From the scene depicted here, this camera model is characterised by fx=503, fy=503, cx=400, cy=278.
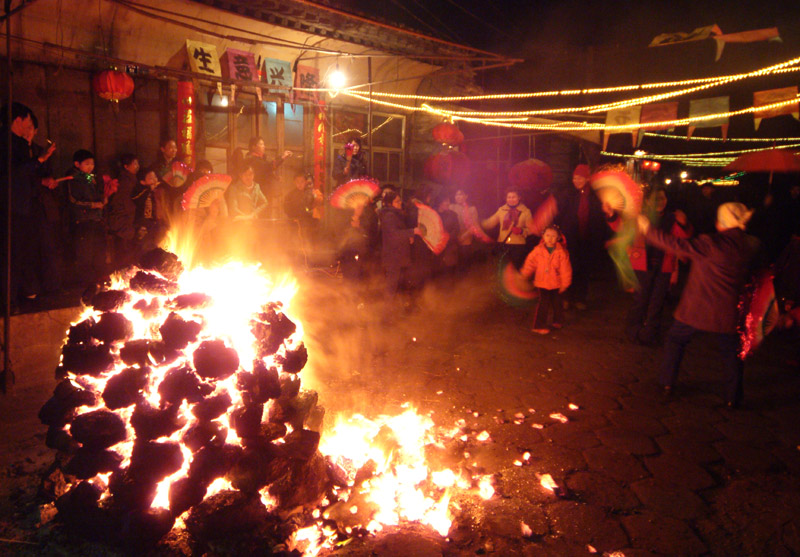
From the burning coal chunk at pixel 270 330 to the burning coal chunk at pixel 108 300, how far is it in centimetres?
101

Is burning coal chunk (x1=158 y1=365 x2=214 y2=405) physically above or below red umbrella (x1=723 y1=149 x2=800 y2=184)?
below

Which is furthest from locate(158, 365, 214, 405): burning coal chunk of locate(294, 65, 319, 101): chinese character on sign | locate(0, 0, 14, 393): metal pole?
locate(294, 65, 319, 101): chinese character on sign

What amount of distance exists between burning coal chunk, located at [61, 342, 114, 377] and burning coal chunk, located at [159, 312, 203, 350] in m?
0.50

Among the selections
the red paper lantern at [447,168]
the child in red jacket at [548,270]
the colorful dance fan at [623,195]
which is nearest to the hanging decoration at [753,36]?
the colorful dance fan at [623,195]

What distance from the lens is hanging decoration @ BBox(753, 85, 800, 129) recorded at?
9.04 metres

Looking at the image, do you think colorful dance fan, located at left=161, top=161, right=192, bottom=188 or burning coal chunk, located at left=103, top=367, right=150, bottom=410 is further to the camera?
colorful dance fan, located at left=161, top=161, right=192, bottom=188

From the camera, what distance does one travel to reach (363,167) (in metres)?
13.8

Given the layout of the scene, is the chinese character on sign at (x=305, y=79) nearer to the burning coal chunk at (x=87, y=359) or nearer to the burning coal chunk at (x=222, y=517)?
the burning coal chunk at (x=87, y=359)

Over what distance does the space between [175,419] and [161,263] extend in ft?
4.09

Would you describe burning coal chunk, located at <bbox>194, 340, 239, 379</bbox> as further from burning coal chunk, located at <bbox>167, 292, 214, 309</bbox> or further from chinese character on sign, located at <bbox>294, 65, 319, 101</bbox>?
chinese character on sign, located at <bbox>294, 65, 319, 101</bbox>

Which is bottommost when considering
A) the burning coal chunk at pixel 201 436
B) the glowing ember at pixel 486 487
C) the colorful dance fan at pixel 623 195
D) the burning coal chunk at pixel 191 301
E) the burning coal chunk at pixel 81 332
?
the glowing ember at pixel 486 487

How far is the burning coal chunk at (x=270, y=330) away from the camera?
3.87 meters

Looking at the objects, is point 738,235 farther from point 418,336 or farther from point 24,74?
point 24,74

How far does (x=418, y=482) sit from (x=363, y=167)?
1088cm
